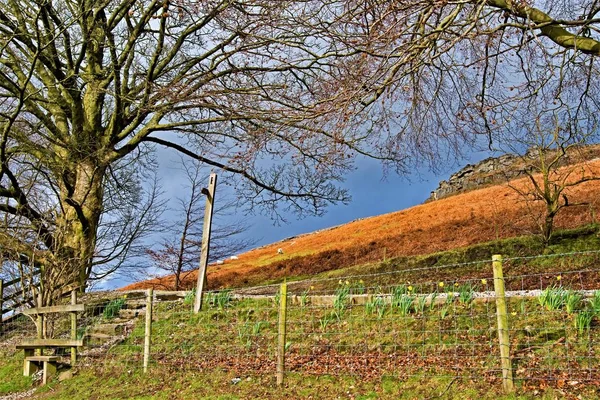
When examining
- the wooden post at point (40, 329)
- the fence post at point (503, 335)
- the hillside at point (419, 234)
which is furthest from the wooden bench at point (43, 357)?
the fence post at point (503, 335)

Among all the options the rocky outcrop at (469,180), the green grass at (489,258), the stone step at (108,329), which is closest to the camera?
the green grass at (489,258)

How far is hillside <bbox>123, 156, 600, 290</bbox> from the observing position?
13.6 m

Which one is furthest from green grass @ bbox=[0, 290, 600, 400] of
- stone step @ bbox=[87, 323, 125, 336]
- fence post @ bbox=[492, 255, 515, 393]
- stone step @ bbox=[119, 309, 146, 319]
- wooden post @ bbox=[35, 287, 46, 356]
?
stone step @ bbox=[119, 309, 146, 319]

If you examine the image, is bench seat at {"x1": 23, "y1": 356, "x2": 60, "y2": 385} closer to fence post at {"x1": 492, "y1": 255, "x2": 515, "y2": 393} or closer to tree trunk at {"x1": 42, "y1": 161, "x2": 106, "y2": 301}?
tree trunk at {"x1": 42, "y1": 161, "x2": 106, "y2": 301}

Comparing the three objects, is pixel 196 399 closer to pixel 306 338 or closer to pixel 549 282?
pixel 306 338

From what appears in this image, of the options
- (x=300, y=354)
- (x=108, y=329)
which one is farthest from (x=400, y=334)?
(x=108, y=329)

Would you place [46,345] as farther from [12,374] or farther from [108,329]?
[12,374]

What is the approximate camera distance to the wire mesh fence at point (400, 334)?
5.24 meters

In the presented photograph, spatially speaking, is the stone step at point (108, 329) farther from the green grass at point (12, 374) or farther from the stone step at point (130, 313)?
the green grass at point (12, 374)

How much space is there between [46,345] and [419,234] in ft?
36.2

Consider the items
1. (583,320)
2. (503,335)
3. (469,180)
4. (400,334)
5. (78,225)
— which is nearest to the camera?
(503,335)

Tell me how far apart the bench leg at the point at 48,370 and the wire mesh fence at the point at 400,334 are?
1.63 ft

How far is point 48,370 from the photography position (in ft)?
29.7

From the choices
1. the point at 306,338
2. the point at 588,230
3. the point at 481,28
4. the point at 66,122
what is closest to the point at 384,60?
the point at 481,28
